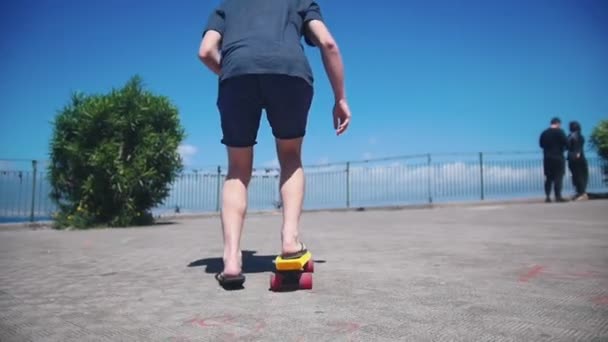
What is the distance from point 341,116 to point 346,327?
1492 mm

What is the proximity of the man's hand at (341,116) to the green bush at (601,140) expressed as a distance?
52.4 ft

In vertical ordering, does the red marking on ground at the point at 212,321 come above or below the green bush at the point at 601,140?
below

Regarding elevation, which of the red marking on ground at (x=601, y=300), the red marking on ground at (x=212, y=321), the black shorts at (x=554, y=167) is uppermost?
the black shorts at (x=554, y=167)

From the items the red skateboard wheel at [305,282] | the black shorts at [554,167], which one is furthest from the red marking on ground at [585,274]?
the black shorts at [554,167]

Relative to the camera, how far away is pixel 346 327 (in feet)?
5.06

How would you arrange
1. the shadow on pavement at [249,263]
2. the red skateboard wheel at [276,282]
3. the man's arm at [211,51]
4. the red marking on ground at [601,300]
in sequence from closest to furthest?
the red marking on ground at [601,300] → the red skateboard wheel at [276,282] → the man's arm at [211,51] → the shadow on pavement at [249,263]

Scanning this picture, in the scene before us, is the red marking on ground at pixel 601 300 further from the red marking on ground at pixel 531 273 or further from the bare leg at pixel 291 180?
the bare leg at pixel 291 180

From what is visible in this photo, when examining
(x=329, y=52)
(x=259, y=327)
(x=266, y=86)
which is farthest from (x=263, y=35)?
(x=259, y=327)

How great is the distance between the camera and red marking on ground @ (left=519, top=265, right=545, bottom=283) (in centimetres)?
238

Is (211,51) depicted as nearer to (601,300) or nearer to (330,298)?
(330,298)

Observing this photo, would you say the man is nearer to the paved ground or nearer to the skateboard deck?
the skateboard deck

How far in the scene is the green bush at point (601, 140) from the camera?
49.2 feet

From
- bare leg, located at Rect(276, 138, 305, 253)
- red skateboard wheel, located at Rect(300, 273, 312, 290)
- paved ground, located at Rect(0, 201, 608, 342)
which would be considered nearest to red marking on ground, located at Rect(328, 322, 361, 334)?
paved ground, located at Rect(0, 201, 608, 342)

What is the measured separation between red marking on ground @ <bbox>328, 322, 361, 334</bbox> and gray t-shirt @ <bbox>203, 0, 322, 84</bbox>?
1.40m
